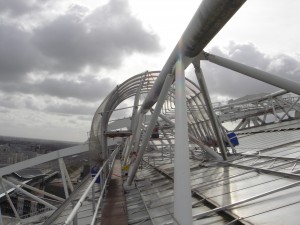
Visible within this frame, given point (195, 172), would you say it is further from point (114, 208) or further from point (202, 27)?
point (202, 27)

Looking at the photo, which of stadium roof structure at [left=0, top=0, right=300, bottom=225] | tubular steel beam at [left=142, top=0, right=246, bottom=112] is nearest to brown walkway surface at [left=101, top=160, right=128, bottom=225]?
stadium roof structure at [left=0, top=0, right=300, bottom=225]

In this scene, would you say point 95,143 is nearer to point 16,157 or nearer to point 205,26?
point 205,26

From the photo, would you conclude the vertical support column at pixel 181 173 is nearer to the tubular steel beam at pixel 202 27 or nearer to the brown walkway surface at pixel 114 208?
the tubular steel beam at pixel 202 27

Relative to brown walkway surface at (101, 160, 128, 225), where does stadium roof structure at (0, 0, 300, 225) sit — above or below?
above

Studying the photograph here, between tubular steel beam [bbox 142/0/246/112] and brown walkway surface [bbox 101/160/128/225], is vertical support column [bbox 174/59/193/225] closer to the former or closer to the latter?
tubular steel beam [bbox 142/0/246/112]

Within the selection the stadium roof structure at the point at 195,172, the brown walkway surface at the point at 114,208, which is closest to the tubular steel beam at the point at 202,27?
the stadium roof structure at the point at 195,172

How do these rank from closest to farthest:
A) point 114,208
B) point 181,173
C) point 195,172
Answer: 1. point 181,173
2. point 114,208
3. point 195,172

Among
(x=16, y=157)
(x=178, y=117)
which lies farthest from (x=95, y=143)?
(x=16, y=157)

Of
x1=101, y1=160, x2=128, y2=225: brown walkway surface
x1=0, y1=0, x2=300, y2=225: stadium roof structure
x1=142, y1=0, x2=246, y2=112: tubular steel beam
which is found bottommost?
x1=101, y1=160, x2=128, y2=225: brown walkway surface

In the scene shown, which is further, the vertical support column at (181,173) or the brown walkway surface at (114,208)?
the brown walkway surface at (114,208)

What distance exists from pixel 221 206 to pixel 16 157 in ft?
267

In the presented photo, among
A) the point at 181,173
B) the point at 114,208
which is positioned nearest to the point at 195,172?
the point at 114,208

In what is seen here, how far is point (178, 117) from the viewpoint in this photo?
687 cm

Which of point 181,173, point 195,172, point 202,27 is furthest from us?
point 195,172
